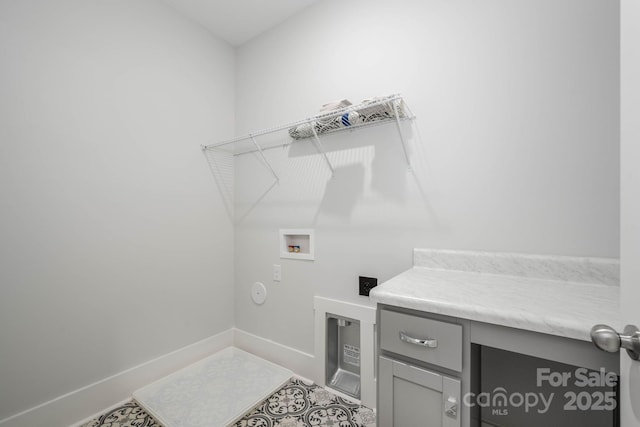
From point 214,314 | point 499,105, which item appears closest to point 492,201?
point 499,105

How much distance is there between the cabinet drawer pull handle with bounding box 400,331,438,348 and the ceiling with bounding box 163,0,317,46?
6.99 feet

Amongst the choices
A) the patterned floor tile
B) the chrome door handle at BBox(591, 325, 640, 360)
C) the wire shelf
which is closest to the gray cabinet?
the chrome door handle at BBox(591, 325, 640, 360)

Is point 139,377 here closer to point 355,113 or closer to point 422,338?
point 422,338

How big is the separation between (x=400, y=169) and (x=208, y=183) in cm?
150

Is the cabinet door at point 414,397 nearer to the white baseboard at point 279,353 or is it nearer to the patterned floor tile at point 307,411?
the patterned floor tile at point 307,411

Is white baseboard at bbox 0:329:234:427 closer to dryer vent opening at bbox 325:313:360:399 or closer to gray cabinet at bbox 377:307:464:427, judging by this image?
dryer vent opening at bbox 325:313:360:399

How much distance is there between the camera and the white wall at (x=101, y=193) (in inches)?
52.4

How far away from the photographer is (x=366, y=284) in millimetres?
1613

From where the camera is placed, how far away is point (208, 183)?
2.17 meters

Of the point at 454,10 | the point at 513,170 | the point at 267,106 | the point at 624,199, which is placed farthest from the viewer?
the point at 267,106

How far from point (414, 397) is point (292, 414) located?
889mm

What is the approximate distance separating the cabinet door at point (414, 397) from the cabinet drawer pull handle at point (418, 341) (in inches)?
3.8

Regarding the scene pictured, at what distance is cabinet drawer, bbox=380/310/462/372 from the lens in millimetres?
861

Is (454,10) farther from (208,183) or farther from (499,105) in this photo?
(208,183)
